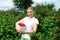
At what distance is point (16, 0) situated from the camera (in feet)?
49.9

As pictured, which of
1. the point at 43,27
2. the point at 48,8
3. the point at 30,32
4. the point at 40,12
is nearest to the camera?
the point at 30,32

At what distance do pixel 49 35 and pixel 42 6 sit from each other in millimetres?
5084

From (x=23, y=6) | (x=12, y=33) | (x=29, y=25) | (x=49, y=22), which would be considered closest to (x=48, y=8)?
(x=23, y=6)

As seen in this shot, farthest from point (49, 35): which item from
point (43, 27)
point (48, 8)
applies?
point (48, 8)

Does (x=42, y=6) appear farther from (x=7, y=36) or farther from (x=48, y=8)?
(x=7, y=36)

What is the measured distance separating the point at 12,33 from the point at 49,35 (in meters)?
1.26

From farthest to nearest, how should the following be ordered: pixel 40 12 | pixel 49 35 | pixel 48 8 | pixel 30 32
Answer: pixel 48 8, pixel 40 12, pixel 49 35, pixel 30 32

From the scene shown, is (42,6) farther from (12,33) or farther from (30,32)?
(30,32)

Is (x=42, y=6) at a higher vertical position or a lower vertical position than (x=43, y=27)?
higher

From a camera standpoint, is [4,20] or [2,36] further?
[4,20]

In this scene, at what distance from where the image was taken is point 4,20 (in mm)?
11000

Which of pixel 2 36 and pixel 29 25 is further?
pixel 2 36

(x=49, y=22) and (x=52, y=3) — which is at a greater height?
(x=52, y=3)

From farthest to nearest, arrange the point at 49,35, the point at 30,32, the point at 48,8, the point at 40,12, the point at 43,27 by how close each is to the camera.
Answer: the point at 48,8 < the point at 40,12 < the point at 43,27 < the point at 49,35 < the point at 30,32
